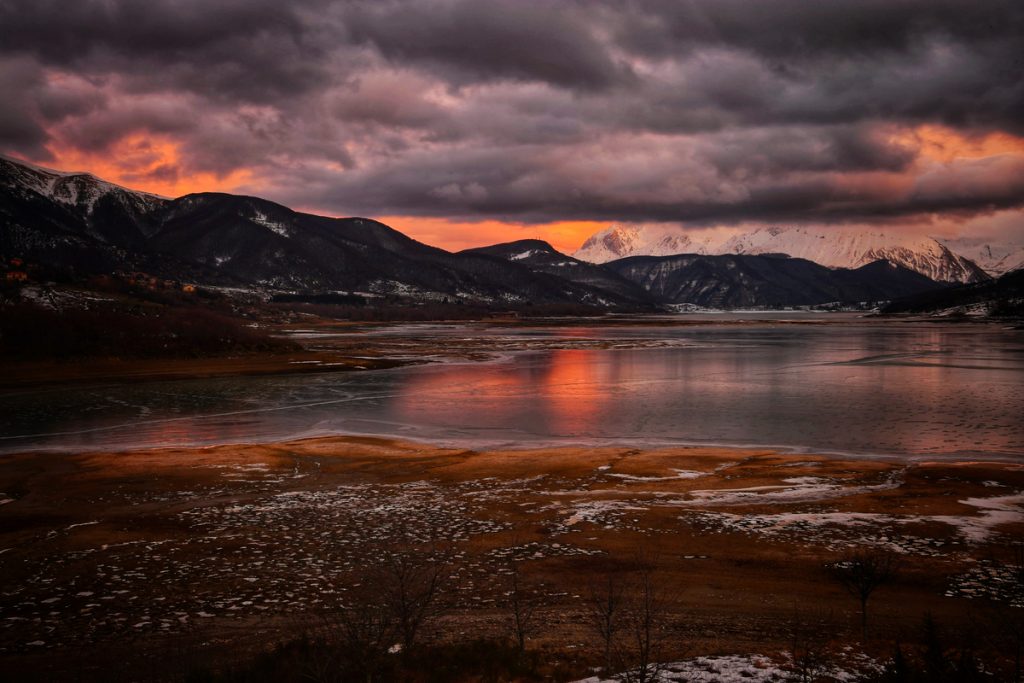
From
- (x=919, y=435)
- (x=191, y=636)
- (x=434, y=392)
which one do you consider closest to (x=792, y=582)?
(x=191, y=636)

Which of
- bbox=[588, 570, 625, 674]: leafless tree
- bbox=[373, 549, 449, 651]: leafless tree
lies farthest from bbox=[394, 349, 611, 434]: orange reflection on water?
bbox=[588, 570, 625, 674]: leafless tree

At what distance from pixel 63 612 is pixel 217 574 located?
3379 mm

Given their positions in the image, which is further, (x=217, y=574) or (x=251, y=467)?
(x=251, y=467)

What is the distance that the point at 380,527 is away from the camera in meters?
21.1

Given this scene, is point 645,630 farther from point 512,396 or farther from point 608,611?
point 512,396

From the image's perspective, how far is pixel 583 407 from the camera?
5438 cm

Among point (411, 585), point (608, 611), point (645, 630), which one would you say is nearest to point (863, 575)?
point (645, 630)

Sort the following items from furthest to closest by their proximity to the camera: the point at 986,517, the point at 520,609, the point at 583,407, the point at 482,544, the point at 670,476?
the point at 583,407 < the point at 670,476 < the point at 986,517 < the point at 482,544 < the point at 520,609

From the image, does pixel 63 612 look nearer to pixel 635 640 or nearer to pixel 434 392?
pixel 635 640

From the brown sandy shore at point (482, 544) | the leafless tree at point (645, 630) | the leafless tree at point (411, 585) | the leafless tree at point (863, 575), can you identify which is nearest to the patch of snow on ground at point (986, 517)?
the brown sandy shore at point (482, 544)

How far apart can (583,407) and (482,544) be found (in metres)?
35.5

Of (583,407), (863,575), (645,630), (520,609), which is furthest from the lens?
(583,407)

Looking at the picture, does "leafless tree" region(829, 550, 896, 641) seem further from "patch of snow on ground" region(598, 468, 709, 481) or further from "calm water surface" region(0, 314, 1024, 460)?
"calm water surface" region(0, 314, 1024, 460)

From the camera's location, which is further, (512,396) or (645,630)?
(512,396)
